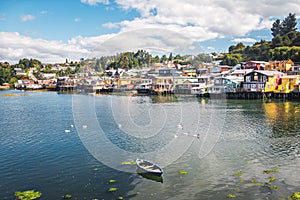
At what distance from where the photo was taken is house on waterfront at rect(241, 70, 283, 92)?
Answer: 165 feet

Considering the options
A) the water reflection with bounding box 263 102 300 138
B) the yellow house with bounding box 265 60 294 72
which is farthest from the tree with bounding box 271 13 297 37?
the water reflection with bounding box 263 102 300 138

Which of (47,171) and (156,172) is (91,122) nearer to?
(47,171)

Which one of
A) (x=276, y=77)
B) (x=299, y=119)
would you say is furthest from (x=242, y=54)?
(x=299, y=119)

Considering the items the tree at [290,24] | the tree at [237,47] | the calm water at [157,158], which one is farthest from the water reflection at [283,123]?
the tree at [237,47]

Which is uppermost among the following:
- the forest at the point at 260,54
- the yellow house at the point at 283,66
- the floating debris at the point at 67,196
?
the forest at the point at 260,54

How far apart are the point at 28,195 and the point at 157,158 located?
7.52 metres

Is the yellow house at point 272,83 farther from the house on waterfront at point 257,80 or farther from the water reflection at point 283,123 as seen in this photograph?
the water reflection at point 283,123

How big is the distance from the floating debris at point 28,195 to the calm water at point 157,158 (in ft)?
1.07

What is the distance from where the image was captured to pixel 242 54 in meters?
103

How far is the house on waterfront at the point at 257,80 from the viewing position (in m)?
50.3

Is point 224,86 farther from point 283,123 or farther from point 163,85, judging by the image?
point 283,123

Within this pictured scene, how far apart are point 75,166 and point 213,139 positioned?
10646mm

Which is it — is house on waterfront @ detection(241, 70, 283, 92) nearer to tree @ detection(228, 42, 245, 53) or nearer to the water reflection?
the water reflection

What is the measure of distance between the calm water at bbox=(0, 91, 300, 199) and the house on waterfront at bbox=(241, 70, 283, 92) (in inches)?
915
